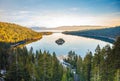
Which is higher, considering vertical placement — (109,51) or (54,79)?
(109,51)

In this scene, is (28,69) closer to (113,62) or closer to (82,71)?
(82,71)

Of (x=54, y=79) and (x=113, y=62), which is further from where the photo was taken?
(x=54, y=79)

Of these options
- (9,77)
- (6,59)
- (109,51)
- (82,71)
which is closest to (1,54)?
(6,59)

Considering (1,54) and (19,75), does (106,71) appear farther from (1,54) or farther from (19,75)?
(1,54)

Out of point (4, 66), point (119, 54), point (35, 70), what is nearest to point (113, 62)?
Result: point (119, 54)

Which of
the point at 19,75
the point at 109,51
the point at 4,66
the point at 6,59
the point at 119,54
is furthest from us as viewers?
the point at 6,59

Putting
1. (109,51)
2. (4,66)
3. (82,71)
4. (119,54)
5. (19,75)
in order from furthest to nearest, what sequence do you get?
(4,66)
(82,71)
(19,75)
(109,51)
(119,54)

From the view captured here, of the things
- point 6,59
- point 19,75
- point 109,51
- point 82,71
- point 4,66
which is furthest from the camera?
point 6,59

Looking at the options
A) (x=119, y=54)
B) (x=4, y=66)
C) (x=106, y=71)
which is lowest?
(x=4, y=66)

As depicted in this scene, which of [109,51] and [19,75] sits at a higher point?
[109,51]
